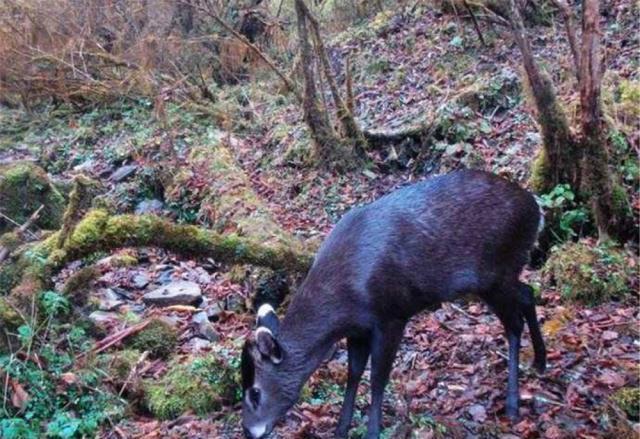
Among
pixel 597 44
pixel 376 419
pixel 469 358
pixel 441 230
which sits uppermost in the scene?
pixel 597 44

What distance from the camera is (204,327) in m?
6.60

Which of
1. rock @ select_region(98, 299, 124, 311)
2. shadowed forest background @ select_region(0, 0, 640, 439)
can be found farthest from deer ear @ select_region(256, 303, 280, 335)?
rock @ select_region(98, 299, 124, 311)

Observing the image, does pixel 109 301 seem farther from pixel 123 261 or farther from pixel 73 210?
pixel 73 210

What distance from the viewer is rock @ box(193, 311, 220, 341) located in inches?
254

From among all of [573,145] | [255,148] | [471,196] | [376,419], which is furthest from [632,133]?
[255,148]

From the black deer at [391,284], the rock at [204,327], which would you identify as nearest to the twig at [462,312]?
the black deer at [391,284]

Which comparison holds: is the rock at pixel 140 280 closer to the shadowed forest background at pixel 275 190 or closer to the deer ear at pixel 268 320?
the shadowed forest background at pixel 275 190

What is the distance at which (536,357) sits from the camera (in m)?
4.95

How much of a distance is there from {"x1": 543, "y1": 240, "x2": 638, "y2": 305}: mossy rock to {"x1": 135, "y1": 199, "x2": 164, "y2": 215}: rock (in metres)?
6.54

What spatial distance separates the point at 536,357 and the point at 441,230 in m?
1.21

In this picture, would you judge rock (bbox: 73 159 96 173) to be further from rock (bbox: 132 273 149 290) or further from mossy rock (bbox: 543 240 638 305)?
mossy rock (bbox: 543 240 638 305)

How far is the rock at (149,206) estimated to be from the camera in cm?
1081

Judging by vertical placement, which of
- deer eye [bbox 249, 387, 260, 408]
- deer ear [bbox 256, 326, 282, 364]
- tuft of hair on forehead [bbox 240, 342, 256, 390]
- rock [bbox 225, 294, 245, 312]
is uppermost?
deer ear [bbox 256, 326, 282, 364]

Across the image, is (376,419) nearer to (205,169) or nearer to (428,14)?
(205,169)
